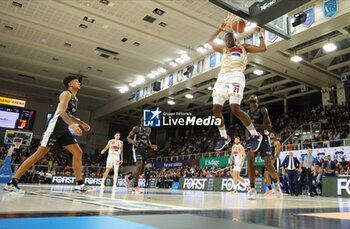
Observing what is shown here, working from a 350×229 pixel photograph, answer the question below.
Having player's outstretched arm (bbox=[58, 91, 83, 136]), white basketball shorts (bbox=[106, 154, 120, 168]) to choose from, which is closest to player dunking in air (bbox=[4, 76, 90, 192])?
player's outstretched arm (bbox=[58, 91, 83, 136])

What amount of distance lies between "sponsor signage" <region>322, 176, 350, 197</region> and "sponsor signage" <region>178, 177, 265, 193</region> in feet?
6.84

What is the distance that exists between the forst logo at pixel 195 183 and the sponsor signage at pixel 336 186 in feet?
16.5

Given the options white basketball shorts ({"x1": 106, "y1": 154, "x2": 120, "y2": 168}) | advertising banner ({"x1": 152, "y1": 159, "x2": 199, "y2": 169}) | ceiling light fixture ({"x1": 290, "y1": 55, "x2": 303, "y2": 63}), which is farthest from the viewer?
advertising banner ({"x1": 152, "y1": 159, "x2": 199, "y2": 169})

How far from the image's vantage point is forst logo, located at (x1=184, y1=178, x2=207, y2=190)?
12.5m

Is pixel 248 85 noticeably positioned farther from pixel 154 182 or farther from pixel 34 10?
pixel 34 10

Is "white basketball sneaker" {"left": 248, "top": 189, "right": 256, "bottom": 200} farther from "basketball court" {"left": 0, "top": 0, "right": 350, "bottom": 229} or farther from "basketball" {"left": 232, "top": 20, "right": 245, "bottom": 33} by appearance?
"basketball" {"left": 232, "top": 20, "right": 245, "bottom": 33}

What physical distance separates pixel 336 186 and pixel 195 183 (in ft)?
20.4

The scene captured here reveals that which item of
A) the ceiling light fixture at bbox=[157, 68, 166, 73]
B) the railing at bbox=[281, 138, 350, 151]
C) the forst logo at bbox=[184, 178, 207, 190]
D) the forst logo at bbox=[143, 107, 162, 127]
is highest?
the ceiling light fixture at bbox=[157, 68, 166, 73]

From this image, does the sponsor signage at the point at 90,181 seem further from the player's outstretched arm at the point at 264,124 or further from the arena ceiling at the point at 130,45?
the player's outstretched arm at the point at 264,124

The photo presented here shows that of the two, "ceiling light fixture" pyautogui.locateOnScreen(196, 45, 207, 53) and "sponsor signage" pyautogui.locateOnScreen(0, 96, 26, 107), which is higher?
"ceiling light fixture" pyautogui.locateOnScreen(196, 45, 207, 53)

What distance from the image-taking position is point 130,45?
15.0 metres

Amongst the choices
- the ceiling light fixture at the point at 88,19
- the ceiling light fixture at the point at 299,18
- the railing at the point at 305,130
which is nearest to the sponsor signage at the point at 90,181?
the railing at the point at 305,130

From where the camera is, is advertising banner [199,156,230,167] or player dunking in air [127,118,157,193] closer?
player dunking in air [127,118,157,193]

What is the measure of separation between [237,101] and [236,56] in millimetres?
719
